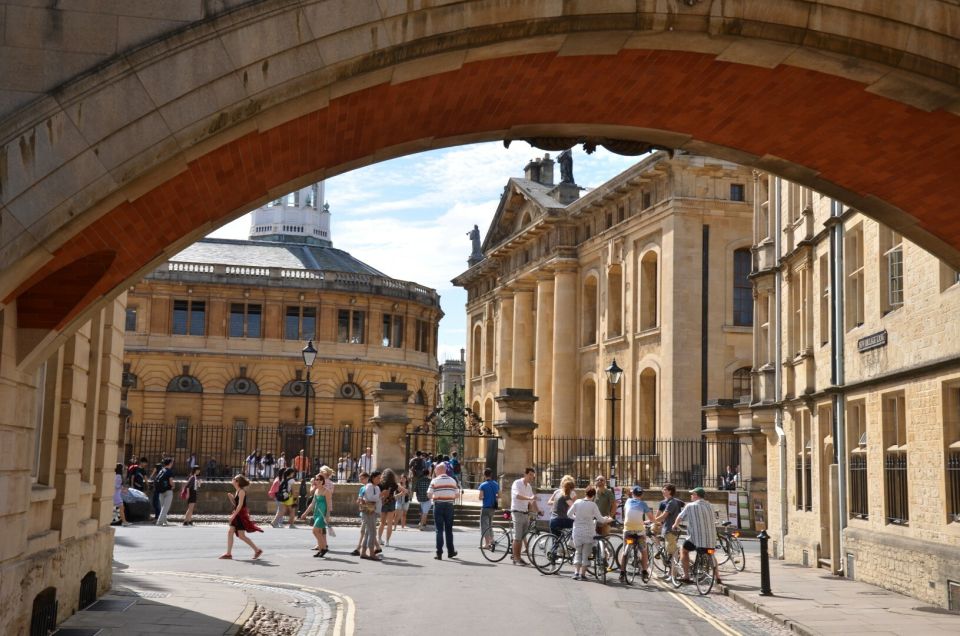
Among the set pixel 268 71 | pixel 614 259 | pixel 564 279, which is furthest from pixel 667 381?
pixel 268 71

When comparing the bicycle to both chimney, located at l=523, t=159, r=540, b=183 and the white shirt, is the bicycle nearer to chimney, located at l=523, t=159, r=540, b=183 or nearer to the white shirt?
the white shirt

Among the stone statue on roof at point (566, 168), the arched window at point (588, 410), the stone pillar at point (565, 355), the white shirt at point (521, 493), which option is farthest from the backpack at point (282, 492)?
the stone statue on roof at point (566, 168)

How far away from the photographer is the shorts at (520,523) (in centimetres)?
2191

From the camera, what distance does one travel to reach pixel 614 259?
4922 centimetres

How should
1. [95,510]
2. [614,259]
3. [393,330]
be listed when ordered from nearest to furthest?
[95,510] < [614,259] < [393,330]

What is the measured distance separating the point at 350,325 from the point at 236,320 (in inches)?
284

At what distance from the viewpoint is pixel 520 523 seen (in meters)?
22.1

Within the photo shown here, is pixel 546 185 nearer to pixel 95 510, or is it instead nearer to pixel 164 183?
pixel 95 510

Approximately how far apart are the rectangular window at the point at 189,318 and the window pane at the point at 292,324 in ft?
16.5

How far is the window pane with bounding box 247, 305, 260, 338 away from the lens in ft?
242

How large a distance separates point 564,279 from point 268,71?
47.3 metres

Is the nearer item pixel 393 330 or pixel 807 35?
pixel 807 35

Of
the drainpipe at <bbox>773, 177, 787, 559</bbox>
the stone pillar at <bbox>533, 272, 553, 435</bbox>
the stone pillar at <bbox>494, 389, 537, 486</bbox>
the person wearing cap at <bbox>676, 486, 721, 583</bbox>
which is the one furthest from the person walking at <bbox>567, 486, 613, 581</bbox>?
the stone pillar at <bbox>533, 272, 553, 435</bbox>

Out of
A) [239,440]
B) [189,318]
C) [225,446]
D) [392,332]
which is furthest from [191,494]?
[392,332]
